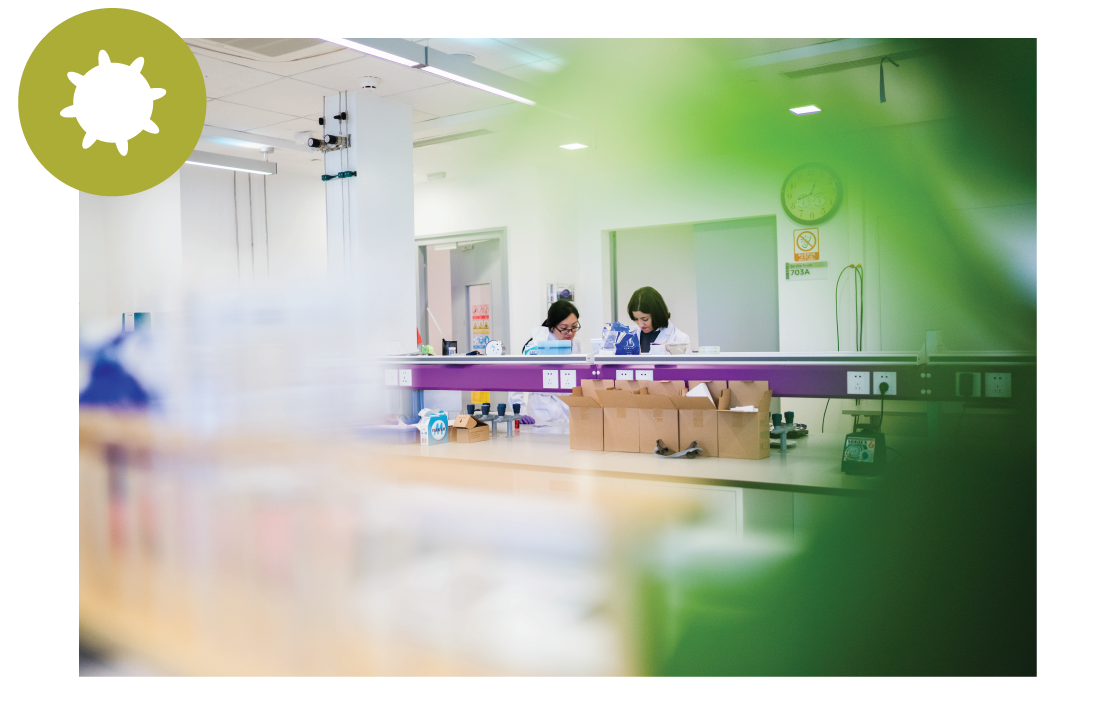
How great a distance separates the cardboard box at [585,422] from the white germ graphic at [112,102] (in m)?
1.52

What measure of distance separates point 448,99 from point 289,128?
3.99 ft

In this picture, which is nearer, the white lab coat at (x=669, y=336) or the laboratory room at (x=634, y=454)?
the laboratory room at (x=634, y=454)

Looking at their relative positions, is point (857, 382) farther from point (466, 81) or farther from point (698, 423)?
point (466, 81)

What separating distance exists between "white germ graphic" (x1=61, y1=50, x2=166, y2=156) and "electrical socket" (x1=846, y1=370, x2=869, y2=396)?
2004mm

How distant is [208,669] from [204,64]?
280cm

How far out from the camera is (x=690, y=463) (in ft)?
7.46

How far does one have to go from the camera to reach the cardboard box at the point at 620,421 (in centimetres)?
250

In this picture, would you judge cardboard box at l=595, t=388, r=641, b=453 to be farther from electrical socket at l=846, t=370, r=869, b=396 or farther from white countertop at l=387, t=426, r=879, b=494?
electrical socket at l=846, t=370, r=869, b=396

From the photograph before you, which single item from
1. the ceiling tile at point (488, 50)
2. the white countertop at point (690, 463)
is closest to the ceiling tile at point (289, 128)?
the ceiling tile at point (488, 50)

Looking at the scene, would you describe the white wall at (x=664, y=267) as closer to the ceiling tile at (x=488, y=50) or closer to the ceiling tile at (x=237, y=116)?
the ceiling tile at (x=488, y=50)

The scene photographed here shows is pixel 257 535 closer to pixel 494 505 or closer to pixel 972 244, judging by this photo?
pixel 494 505

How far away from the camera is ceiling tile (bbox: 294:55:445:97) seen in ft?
11.1

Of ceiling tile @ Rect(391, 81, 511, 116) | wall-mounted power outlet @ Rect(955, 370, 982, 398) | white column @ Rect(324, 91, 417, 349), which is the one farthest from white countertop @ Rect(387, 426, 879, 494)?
ceiling tile @ Rect(391, 81, 511, 116)

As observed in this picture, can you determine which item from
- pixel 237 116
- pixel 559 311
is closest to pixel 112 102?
pixel 559 311
